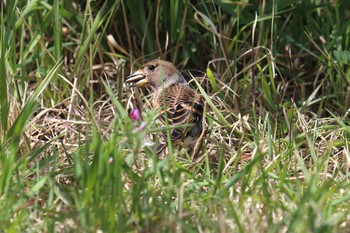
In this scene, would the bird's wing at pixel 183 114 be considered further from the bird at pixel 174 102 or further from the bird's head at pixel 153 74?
the bird's head at pixel 153 74

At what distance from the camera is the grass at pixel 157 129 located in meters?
3.23

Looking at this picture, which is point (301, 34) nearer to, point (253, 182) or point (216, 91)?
point (216, 91)

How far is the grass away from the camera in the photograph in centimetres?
323

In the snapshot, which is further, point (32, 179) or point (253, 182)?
point (32, 179)

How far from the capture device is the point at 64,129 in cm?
470

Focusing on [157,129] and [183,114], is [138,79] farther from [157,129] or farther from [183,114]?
[157,129]

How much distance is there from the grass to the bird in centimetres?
10

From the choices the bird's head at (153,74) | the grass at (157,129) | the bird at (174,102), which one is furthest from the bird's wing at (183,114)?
the bird's head at (153,74)

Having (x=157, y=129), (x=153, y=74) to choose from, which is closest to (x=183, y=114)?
(x=153, y=74)

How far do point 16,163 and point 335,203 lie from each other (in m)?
1.28

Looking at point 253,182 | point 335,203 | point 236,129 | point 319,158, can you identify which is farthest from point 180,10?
point 335,203

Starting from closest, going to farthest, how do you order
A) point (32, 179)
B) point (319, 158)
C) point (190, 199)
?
point (190, 199) < point (32, 179) < point (319, 158)

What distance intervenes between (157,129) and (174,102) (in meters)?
0.97

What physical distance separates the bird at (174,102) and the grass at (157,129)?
0.31ft
